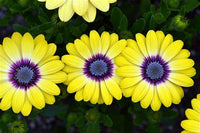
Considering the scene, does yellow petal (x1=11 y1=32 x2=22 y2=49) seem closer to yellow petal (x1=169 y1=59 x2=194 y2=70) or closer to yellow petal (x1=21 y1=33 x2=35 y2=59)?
yellow petal (x1=21 y1=33 x2=35 y2=59)

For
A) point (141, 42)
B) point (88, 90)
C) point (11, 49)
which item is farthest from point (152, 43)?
point (11, 49)

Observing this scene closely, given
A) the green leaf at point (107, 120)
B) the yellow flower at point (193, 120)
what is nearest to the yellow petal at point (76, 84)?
the green leaf at point (107, 120)

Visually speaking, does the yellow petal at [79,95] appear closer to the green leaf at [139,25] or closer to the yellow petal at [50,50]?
the yellow petal at [50,50]

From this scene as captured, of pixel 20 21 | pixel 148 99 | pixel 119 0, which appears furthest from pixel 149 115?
pixel 20 21

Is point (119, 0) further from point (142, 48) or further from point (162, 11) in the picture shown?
point (142, 48)

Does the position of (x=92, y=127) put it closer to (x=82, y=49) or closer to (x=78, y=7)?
(x=82, y=49)
